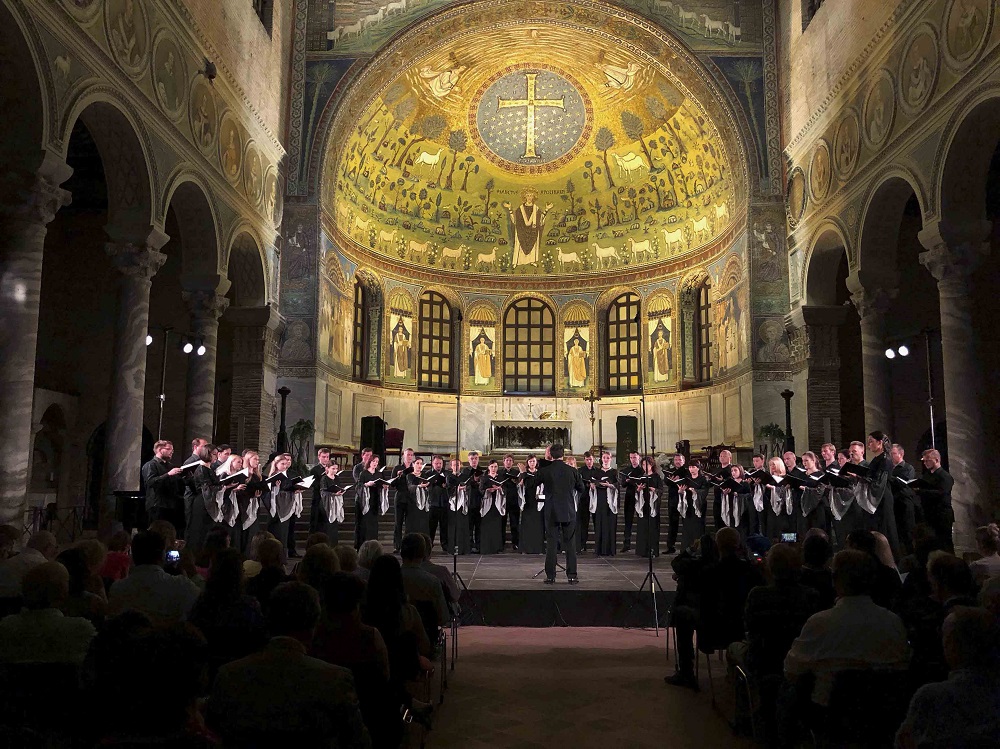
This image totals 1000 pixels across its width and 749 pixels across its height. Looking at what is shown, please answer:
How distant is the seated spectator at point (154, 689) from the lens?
2.60m

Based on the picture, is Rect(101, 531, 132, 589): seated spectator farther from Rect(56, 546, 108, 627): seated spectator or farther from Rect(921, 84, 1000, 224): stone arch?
Rect(921, 84, 1000, 224): stone arch

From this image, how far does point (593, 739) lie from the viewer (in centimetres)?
516

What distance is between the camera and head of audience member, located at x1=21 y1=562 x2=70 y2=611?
3.86 metres

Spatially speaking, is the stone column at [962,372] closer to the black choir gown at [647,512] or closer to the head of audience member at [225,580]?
the black choir gown at [647,512]

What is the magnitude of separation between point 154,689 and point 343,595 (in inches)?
48.6

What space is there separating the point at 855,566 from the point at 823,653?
1.49 feet

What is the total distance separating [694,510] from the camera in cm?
1428

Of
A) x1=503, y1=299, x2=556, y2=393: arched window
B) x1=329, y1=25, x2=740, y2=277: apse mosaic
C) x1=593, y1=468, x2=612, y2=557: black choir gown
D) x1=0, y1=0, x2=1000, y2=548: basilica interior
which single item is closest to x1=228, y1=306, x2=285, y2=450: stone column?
x1=0, y1=0, x2=1000, y2=548: basilica interior

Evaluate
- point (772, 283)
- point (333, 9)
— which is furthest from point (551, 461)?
point (333, 9)

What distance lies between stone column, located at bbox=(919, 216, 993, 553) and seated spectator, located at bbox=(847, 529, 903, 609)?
289 inches

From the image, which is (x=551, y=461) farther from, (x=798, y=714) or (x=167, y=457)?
(x=798, y=714)

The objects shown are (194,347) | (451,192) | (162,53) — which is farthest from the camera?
(451,192)

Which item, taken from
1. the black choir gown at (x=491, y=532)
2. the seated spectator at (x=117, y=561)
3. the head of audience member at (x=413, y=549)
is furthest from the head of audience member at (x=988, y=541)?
the black choir gown at (x=491, y=532)

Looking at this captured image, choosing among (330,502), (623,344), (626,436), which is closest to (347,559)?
(330,502)
